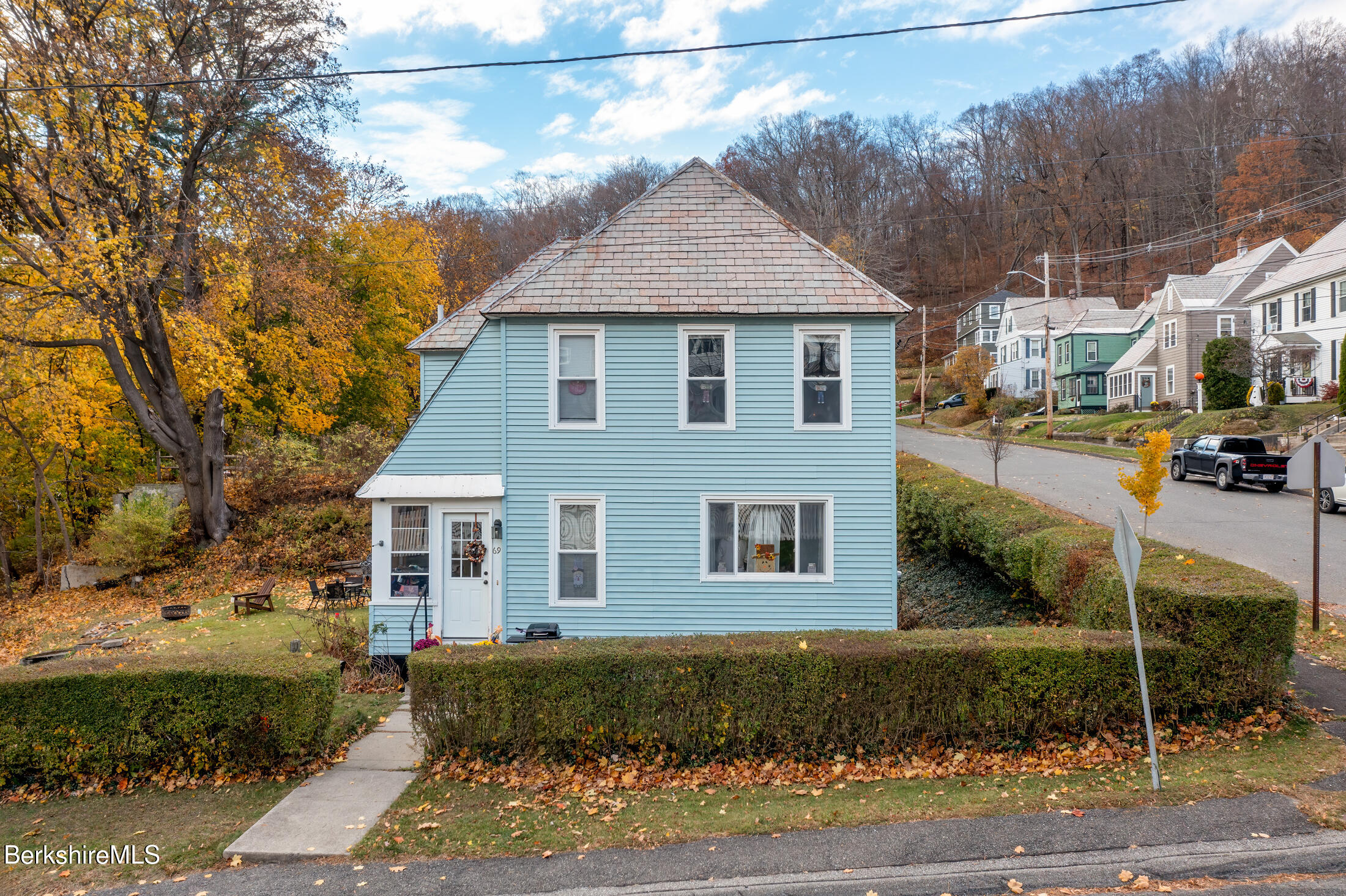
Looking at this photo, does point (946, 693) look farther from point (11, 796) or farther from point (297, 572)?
point (297, 572)

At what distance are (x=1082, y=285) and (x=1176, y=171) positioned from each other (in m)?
11.2

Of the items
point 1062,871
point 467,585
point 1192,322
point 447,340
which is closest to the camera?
point 1062,871

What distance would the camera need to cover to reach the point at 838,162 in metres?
63.2

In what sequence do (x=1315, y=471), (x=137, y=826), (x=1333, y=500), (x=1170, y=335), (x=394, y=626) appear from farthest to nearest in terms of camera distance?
1. (x=1170, y=335)
2. (x=1333, y=500)
3. (x=394, y=626)
4. (x=1315, y=471)
5. (x=137, y=826)

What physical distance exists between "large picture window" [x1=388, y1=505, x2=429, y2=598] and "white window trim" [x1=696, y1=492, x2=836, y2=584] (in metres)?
4.28

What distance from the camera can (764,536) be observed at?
11.8m

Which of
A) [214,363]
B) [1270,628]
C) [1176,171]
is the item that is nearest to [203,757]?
[1270,628]

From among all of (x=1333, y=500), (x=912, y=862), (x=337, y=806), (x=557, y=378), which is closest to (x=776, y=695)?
(x=912, y=862)

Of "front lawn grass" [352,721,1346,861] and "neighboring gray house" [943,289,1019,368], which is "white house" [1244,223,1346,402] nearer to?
"neighboring gray house" [943,289,1019,368]

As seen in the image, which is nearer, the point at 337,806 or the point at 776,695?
the point at 337,806

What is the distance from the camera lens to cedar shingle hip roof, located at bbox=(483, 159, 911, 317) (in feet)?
38.3

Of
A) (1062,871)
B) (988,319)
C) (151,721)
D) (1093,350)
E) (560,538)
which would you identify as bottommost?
(1062,871)

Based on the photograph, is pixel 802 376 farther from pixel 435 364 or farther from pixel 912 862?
pixel 912 862

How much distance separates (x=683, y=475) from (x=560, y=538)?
85.7 inches
